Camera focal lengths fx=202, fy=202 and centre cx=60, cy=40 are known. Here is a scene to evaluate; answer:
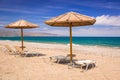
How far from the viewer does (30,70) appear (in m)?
7.50

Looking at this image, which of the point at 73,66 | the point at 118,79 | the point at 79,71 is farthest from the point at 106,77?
the point at 73,66

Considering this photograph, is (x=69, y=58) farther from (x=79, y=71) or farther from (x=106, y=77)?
(x=106, y=77)

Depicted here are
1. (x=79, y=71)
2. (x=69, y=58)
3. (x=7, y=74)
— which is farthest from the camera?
(x=69, y=58)

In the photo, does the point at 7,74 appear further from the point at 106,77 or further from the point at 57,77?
the point at 106,77

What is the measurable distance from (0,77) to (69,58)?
3.49 m

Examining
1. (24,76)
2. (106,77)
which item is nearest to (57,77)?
(24,76)

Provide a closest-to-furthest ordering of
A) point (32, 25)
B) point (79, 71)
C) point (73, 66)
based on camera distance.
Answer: point (79, 71), point (73, 66), point (32, 25)

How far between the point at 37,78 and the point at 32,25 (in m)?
5.73

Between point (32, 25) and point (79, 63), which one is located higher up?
point (32, 25)

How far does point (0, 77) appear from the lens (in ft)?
21.1

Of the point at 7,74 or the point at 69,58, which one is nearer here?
the point at 7,74

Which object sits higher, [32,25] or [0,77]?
[32,25]

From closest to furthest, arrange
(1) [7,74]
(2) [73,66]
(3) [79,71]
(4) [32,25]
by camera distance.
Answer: (1) [7,74]
(3) [79,71]
(2) [73,66]
(4) [32,25]

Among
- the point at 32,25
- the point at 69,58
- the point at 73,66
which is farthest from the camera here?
the point at 32,25
